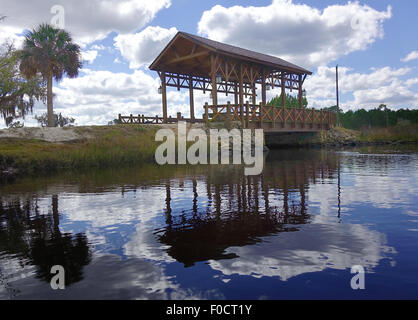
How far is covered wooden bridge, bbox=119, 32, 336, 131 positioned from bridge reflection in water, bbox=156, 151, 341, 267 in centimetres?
1216

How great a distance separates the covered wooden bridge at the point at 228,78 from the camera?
20.4 metres

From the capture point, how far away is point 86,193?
7762 millimetres

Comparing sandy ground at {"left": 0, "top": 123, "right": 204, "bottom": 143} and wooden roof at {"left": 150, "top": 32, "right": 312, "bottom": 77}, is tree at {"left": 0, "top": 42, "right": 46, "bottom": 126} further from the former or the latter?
wooden roof at {"left": 150, "top": 32, "right": 312, "bottom": 77}

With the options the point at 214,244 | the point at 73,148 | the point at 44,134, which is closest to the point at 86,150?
the point at 73,148

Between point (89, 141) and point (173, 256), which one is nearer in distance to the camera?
point (173, 256)

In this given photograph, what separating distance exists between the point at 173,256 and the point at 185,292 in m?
0.80

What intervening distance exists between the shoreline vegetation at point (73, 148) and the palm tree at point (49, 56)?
432 inches

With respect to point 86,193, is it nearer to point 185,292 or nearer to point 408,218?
point 185,292

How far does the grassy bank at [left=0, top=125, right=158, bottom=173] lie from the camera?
44.8 ft

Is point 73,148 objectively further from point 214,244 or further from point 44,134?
point 214,244

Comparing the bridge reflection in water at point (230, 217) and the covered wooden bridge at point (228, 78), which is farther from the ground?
the covered wooden bridge at point (228, 78)

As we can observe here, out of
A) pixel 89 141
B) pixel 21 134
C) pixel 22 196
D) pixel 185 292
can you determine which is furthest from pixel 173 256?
pixel 21 134

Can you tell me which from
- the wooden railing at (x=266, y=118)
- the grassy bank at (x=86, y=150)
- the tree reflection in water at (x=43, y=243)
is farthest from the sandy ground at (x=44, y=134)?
the tree reflection in water at (x=43, y=243)

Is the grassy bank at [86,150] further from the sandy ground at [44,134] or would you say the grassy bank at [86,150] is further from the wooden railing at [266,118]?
the wooden railing at [266,118]
